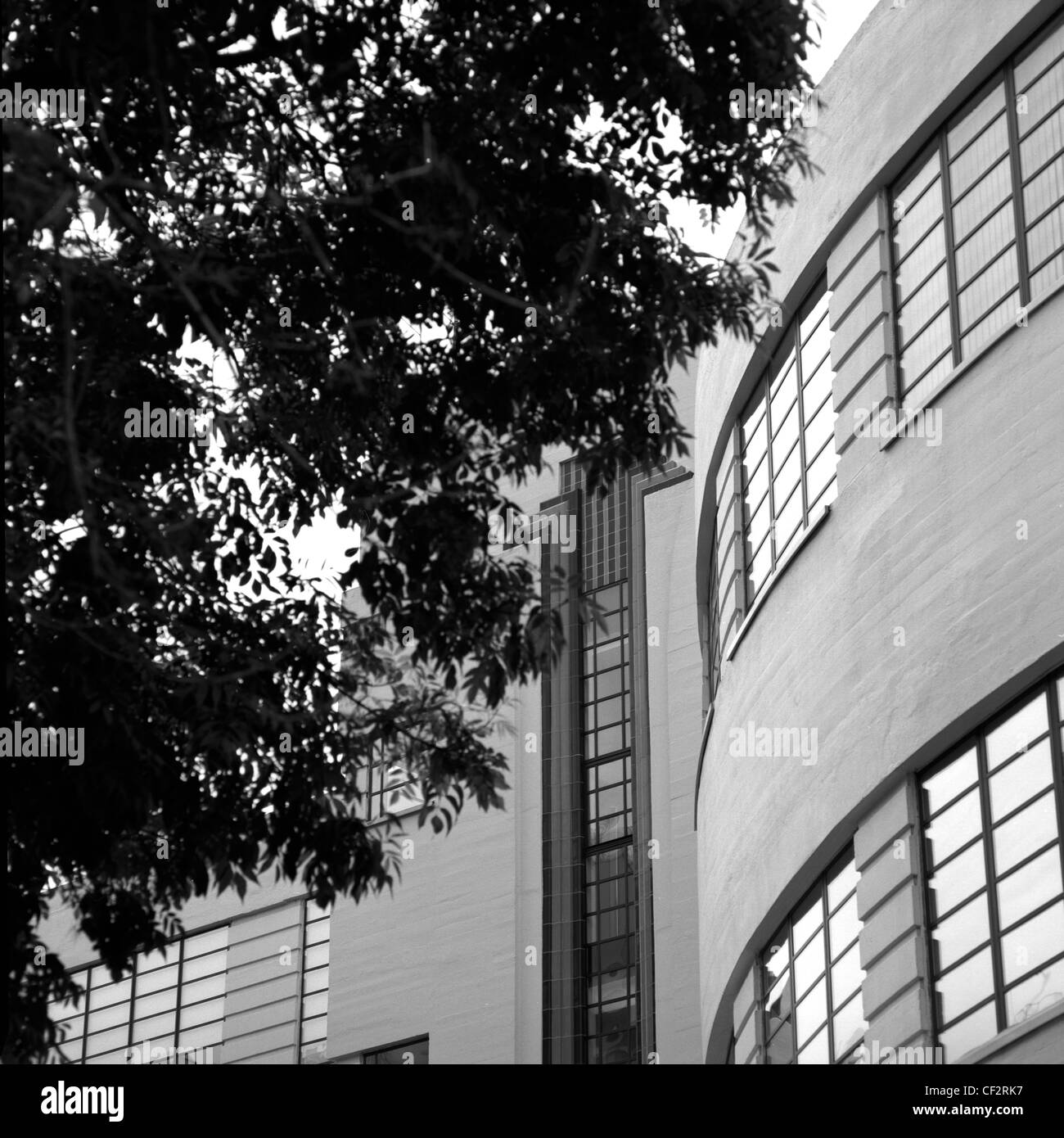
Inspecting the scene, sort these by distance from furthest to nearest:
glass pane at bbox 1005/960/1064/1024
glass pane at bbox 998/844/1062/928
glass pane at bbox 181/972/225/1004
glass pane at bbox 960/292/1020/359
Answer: glass pane at bbox 181/972/225/1004
glass pane at bbox 960/292/1020/359
glass pane at bbox 998/844/1062/928
glass pane at bbox 1005/960/1064/1024

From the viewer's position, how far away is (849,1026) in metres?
15.6

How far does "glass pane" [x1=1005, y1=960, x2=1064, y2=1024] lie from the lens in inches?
499

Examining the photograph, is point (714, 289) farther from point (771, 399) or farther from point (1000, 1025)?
point (771, 399)

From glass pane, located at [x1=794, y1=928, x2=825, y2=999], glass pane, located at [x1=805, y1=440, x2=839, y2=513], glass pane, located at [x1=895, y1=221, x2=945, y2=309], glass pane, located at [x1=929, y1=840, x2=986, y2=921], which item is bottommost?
glass pane, located at [x1=794, y1=928, x2=825, y2=999]

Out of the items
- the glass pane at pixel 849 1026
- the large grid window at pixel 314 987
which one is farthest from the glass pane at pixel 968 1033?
the large grid window at pixel 314 987

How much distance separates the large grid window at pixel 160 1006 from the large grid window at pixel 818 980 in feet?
63.9

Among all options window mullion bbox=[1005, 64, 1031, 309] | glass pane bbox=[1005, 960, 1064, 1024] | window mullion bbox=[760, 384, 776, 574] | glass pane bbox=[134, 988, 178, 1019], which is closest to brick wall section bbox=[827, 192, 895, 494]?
window mullion bbox=[760, 384, 776, 574]

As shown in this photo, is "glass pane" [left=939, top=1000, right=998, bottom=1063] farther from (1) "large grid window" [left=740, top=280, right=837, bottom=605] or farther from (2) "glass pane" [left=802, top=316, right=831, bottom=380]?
(2) "glass pane" [left=802, top=316, right=831, bottom=380]

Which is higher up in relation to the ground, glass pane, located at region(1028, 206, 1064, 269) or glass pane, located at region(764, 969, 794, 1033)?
glass pane, located at region(1028, 206, 1064, 269)

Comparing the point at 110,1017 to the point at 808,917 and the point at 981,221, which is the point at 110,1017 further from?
the point at 981,221

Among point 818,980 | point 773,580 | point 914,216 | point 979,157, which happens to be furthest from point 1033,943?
point 914,216

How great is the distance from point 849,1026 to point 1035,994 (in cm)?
300

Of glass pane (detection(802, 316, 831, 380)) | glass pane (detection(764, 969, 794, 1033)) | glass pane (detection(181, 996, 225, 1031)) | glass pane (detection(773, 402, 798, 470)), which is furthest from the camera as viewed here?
glass pane (detection(181, 996, 225, 1031))

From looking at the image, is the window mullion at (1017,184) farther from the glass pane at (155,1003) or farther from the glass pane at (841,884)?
the glass pane at (155,1003)
